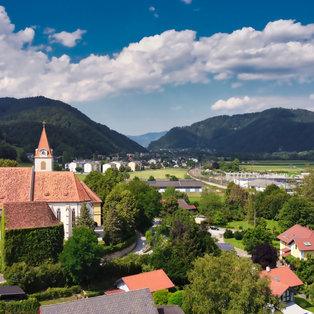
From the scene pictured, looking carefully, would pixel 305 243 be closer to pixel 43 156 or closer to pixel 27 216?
pixel 27 216

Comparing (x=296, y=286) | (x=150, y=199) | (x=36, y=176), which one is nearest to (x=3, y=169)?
(x=36, y=176)

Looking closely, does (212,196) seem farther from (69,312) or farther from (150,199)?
(69,312)

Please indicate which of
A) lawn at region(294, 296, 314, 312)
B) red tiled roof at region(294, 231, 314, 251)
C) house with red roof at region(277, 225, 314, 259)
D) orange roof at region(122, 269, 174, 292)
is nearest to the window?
orange roof at region(122, 269, 174, 292)

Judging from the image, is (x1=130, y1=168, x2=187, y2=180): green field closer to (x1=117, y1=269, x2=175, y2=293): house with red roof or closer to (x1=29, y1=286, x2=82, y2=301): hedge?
(x1=117, y1=269, x2=175, y2=293): house with red roof

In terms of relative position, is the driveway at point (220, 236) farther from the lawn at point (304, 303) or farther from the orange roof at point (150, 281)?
A: the orange roof at point (150, 281)

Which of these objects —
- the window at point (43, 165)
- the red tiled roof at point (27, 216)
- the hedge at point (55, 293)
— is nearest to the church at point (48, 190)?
the red tiled roof at point (27, 216)

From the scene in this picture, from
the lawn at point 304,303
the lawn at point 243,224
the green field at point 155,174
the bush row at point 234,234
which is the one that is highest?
the green field at point 155,174
